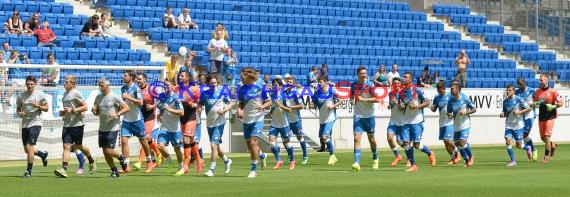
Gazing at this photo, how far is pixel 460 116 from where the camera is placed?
85.1ft

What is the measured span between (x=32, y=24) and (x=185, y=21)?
21.4ft

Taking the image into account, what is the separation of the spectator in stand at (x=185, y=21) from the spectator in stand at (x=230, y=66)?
10.5 ft

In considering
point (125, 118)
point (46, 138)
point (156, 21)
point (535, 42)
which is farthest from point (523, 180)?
point (535, 42)

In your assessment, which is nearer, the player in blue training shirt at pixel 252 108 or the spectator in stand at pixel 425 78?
the player in blue training shirt at pixel 252 108

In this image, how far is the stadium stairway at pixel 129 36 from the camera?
36.8 m

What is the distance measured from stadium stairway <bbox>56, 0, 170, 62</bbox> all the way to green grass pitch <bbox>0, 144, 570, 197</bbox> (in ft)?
36.0

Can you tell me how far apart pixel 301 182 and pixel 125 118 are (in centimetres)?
517

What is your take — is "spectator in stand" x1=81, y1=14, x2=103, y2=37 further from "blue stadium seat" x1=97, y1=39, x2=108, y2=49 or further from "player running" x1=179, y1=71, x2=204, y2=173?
"player running" x1=179, y1=71, x2=204, y2=173

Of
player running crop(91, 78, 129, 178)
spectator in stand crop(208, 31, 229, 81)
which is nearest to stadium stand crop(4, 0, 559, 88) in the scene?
spectator in stand crop(208, 31, 229, 81)

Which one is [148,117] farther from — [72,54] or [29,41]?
[29,41]

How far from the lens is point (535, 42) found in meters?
49.0

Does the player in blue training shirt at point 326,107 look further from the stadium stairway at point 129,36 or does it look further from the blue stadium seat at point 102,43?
the stadium stairway at point 129,36

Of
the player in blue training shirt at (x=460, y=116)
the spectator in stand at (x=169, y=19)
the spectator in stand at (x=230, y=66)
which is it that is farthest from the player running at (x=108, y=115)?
the spectator in stand at (x=169, y=19)

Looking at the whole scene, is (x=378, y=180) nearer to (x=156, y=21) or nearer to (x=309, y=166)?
(x=309, y=166)
